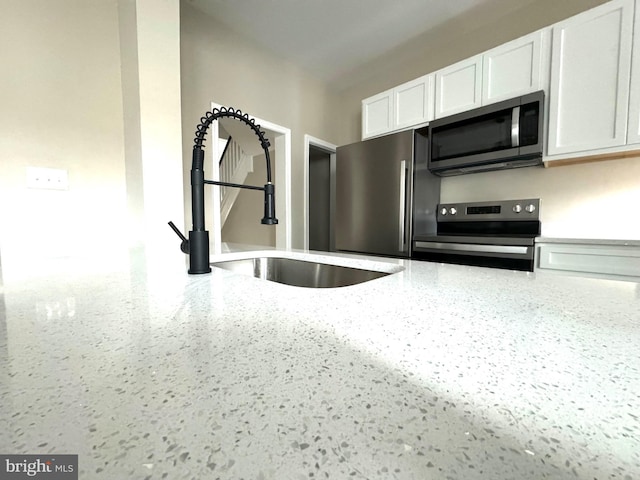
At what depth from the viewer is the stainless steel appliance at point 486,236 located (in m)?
1.82

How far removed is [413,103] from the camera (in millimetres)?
2416

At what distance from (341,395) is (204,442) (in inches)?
4.0

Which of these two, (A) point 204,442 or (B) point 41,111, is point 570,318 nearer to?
(A) point 204,442

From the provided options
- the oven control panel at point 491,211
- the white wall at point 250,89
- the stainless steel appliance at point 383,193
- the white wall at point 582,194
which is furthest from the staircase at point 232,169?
the white wall at point 582,194

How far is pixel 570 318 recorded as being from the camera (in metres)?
0.40

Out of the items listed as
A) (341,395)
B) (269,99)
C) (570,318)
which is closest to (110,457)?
(341,395)

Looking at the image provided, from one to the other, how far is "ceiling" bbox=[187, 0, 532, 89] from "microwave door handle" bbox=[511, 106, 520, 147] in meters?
1.05

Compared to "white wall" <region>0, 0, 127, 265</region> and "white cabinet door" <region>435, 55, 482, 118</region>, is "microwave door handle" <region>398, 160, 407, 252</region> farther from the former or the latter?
"white wall" <region>0, 0, 127, 265</region>

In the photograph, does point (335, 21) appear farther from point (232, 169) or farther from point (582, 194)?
point (232, 169)

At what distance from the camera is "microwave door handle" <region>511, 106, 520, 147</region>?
184 cm

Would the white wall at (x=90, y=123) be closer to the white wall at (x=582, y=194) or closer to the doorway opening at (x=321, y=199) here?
the doorway opening at (x=321, y=199)

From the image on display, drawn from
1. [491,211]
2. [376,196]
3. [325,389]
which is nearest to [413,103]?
[376,196]

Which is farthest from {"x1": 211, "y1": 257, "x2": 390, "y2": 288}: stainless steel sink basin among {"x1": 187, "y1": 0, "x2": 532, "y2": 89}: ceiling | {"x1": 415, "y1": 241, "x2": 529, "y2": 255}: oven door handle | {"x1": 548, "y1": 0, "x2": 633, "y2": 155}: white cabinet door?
{"x1": 187, "y1": 0, "x2": 532, "y2": 89}: ceiling

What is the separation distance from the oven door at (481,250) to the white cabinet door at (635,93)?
73 cm
